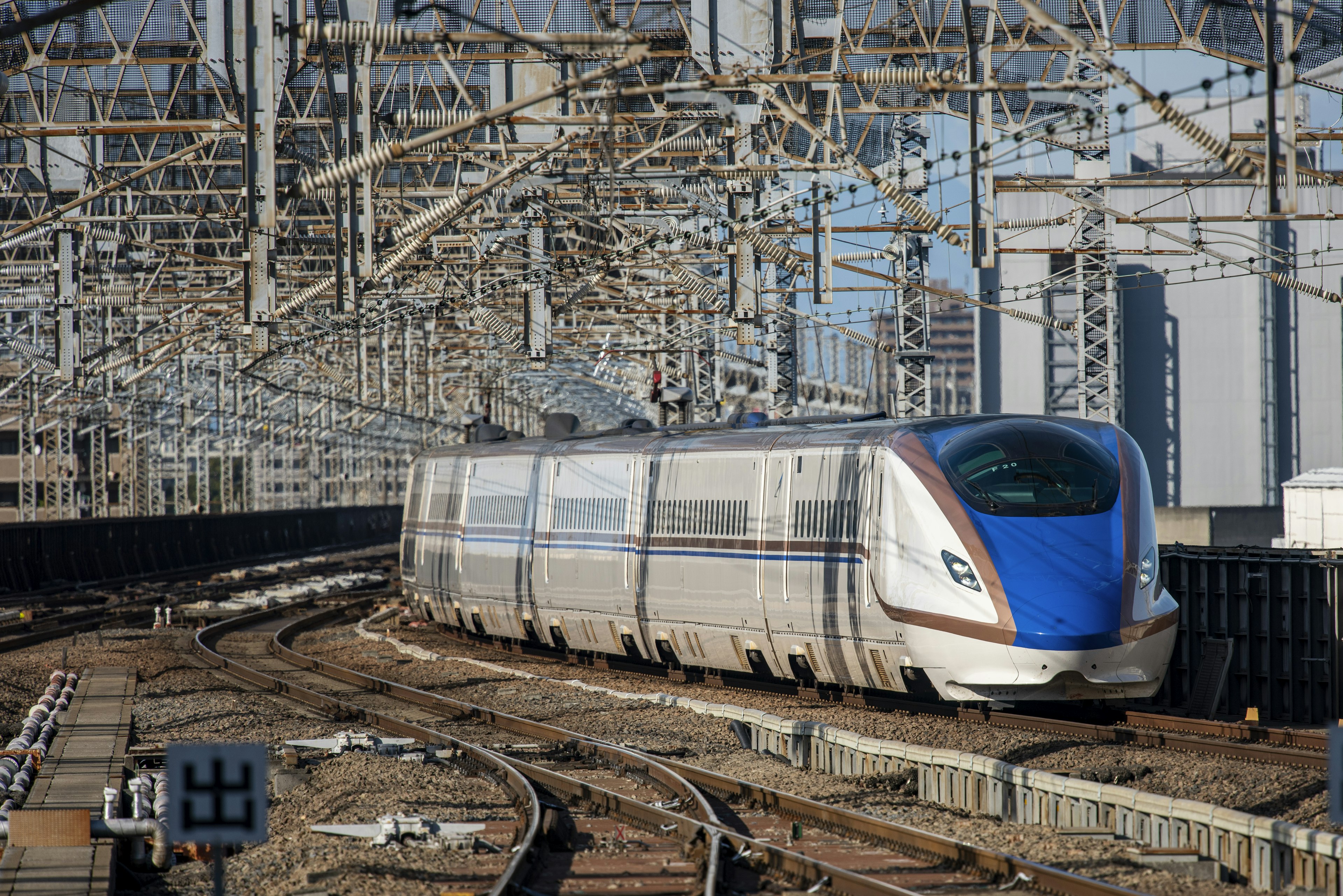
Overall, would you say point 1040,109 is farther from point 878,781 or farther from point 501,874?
point 501,874

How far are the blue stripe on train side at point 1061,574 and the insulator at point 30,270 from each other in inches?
988

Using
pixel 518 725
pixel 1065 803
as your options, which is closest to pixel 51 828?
pixel 518 725

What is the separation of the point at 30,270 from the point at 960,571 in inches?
1145

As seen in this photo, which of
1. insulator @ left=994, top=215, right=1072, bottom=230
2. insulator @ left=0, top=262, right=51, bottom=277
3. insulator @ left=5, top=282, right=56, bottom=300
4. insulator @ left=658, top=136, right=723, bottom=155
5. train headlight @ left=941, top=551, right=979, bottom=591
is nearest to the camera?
train headlight @ left=941, top=551, right=979, bottom=591

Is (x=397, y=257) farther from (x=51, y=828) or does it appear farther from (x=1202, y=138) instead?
(x=51, y=828)

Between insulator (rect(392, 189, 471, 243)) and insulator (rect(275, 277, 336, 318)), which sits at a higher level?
insulator (rect(392, 189, 471, 243))

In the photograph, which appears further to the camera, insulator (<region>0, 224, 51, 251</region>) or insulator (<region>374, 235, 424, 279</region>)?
insulator (<region>0, 224, 51, 251</region>)

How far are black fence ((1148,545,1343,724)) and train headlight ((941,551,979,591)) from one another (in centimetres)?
406

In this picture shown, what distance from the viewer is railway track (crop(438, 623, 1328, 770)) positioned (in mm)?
13789

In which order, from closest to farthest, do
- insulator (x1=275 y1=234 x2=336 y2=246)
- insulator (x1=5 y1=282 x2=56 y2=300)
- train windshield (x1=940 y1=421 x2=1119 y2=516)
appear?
train windshield (x1=940 y1=421 x2=1119 y2=516)
insulator (x1=275 y1=234 x2=336 y2=246)
insulator (x1=5 y1=282 x2=56 y2=300)

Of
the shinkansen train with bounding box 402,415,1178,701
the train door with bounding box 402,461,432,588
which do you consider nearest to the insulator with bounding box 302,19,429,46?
the shinkansen train with bounding box 402,415,1178,701

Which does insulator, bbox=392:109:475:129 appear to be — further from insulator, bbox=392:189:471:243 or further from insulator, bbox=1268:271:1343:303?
insulator, bbox=1268:271:1343:303

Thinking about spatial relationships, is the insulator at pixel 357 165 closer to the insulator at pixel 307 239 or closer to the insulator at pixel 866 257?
the insulator at pixel 307 239

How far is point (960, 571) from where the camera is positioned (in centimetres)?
1552
